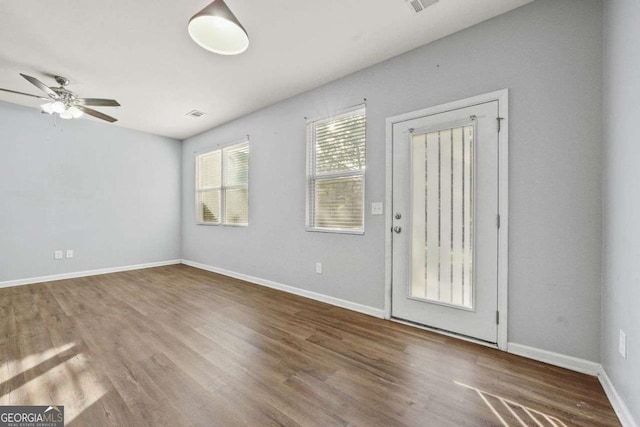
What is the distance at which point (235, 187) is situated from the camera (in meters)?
4.91

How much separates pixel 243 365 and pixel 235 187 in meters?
3.42

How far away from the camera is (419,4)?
2.17 m

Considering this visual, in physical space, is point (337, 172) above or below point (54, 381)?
above

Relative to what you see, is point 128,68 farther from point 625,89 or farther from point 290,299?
point 625,89

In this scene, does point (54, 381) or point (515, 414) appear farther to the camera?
point (54, 381)

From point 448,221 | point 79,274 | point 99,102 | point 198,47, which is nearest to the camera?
point 448,221

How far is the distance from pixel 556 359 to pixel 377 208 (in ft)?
6.13

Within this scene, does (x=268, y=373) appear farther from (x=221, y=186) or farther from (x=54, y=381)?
(x=221, y=186)

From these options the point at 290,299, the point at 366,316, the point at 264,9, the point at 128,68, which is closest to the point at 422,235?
the point at 366,316

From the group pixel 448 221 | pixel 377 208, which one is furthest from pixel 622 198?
pixel 377 208

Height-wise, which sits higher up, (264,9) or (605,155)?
(264,9)

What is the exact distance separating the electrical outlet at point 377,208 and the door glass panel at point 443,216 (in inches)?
13.9

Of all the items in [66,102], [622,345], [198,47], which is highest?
[198,47]

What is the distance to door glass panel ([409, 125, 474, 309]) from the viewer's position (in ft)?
8.04
